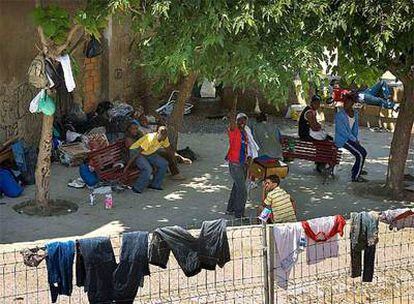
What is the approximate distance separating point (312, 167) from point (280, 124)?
4.39 meters

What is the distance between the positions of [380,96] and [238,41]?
10821 mm

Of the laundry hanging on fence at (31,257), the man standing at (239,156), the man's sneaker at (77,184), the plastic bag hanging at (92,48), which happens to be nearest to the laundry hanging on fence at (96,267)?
the laundry hanging on fence at (31,257)

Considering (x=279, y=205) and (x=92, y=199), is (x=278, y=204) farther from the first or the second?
(x=92, y=199)

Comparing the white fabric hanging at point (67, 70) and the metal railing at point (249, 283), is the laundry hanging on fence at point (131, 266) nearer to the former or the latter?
the metal railing at point (249, 283)

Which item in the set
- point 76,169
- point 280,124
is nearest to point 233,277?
point 76,169

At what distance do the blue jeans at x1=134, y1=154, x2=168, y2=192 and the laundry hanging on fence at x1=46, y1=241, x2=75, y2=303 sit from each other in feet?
17.7

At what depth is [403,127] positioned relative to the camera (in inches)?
466

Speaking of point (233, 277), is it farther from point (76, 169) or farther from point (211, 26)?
point (76, 169)

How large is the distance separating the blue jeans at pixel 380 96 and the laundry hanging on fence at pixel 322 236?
11.1m

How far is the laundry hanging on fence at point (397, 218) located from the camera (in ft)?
24.9

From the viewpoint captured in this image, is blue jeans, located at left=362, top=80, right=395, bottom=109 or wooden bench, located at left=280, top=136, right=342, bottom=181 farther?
blue jeans, located at left=362, top=80, right=395, bottom=109

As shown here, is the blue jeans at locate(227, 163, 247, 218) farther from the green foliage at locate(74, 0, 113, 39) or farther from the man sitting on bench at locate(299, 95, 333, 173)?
the man sitting on bench at locate(299, 95, 333, 173)

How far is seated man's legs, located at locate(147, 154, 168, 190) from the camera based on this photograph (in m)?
12.3

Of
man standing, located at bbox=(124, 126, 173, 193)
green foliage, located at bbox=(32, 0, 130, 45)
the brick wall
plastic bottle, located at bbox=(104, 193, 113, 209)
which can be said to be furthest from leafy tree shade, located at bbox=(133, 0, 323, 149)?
the brick wall
